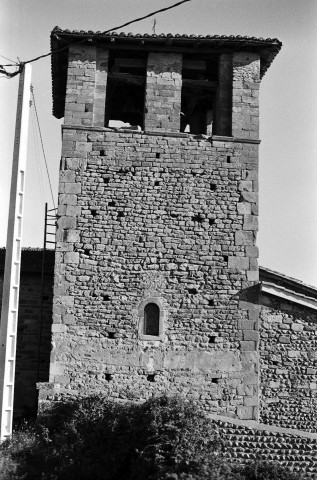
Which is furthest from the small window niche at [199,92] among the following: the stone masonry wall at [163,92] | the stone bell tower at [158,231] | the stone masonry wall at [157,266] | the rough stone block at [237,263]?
the rough stone block at [237,263]

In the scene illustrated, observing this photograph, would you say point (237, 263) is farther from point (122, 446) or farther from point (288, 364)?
point (122, 446)

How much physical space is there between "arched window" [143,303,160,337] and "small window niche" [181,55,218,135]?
15.6 feet

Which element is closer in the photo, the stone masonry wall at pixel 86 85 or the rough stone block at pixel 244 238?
the rough stone block at pixel 244 238

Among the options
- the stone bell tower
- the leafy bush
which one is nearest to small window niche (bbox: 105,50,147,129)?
the stone bell tower

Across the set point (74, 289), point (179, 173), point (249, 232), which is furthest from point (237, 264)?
point (74, 289)

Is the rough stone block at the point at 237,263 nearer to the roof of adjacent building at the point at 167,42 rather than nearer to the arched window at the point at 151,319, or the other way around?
the arched window at the point at 151,319

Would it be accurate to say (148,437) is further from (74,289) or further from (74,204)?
(74,204)

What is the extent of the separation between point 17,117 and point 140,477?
6.51 metres

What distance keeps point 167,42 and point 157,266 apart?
192 inches

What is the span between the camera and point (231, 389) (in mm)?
14070

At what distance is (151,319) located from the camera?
14.3 m

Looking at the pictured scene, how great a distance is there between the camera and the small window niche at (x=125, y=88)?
627 inches

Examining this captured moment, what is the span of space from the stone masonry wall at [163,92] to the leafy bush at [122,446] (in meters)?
5.82

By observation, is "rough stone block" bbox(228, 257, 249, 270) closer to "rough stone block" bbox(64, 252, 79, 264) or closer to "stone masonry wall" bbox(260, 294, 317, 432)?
"stone masonry wall" bbox(260, 294, 317, 432)
